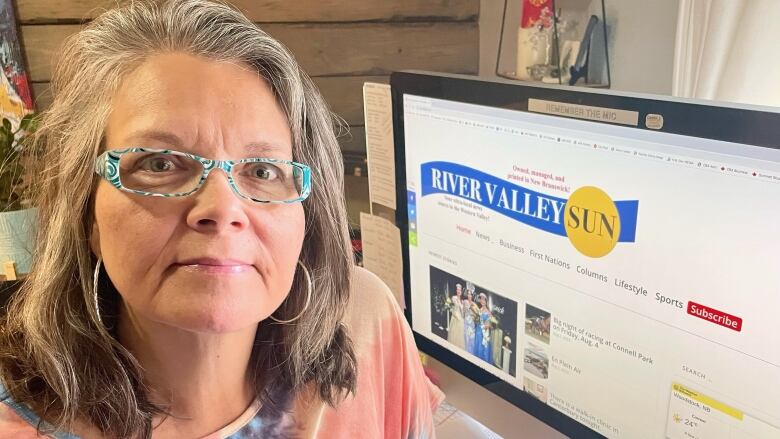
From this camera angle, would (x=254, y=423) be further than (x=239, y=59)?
Yes

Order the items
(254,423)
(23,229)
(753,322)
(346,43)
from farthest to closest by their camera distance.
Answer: (346,43) → (23,229) → (254,423) → (753,322)

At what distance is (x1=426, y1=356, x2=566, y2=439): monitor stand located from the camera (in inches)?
34.8

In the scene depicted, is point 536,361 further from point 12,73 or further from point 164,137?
point 12,73

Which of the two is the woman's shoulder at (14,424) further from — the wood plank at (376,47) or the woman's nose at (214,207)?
the wood plank at (376,47)

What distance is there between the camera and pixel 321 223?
2.80 ft

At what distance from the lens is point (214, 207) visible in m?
0.65

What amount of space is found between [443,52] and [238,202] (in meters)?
1.19

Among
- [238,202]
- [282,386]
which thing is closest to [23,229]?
[282,386]

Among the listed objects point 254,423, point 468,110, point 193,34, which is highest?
point 193,34

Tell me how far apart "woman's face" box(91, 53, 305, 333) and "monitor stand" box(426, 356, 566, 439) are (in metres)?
0.40

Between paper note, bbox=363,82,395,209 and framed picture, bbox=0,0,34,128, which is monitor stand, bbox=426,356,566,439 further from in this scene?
framed picture, bbox=0,0,34,128

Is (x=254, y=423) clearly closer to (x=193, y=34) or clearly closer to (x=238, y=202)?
(x=238, y=202)

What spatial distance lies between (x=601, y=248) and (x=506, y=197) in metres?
0.14

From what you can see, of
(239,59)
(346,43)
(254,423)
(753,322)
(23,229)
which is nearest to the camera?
(753,322)
